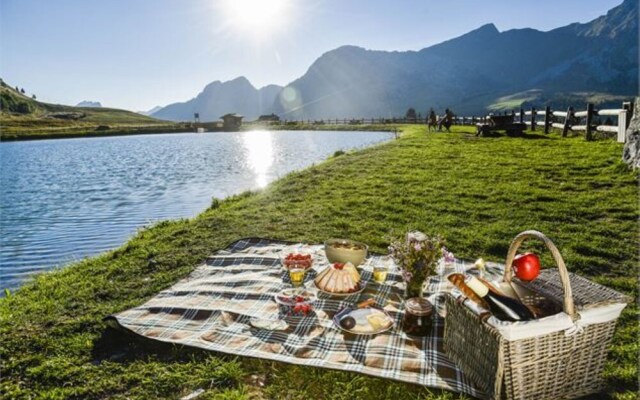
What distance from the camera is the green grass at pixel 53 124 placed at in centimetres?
8675

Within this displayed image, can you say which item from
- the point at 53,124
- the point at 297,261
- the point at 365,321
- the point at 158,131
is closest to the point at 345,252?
the point at 297,261

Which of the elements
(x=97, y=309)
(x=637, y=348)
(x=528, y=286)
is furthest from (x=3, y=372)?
(x=637, y=348)

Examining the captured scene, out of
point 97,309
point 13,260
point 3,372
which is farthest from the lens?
point 13,260

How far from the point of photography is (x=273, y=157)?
35.2 m

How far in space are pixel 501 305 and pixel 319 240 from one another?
5.20m

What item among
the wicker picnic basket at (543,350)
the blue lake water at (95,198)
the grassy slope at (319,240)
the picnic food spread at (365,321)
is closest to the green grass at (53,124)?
the blue lake water at (95,198)

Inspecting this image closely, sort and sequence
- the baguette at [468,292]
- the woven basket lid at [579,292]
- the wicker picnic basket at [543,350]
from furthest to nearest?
the baguette at [468,292]
the woven basket lid at [579,292]
the wicker picnic basket at [543,350]

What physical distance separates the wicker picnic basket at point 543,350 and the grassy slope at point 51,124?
96896mm

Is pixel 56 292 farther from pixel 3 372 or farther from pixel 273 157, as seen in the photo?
pixel 273 157

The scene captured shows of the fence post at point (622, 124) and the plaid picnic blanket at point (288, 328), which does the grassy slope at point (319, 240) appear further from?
the fence post at point (622, 124)

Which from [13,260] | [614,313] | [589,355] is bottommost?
[13,260]

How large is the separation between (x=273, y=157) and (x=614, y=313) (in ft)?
107

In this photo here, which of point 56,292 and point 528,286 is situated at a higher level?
point 528,286

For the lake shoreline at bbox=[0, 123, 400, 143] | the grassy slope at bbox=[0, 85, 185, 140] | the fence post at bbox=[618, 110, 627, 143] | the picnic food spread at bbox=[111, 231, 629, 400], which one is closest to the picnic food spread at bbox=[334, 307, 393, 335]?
the picnic food spread at bbox=[111, 231, 629, 400]
